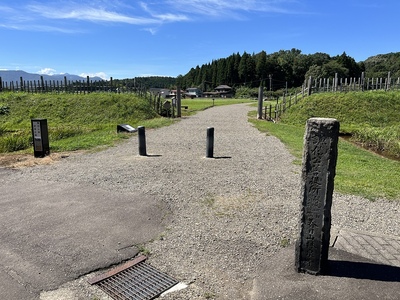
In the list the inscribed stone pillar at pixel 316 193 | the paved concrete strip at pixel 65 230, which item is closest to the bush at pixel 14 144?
the paved concrete strip at pixel 65 230

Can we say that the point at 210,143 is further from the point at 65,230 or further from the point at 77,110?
the point at 77,110

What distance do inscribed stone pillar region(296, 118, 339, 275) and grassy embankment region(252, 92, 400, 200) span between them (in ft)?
10.5

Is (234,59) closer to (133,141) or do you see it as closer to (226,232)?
(133,141)

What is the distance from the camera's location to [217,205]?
5.49 meters

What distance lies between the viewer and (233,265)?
142 inches

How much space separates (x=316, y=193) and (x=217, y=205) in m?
2.42

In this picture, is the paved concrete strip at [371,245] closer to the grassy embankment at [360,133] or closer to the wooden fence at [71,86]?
the grassy embankment at [360,133]

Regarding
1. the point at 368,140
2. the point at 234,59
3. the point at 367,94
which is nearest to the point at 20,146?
the point at 368,140

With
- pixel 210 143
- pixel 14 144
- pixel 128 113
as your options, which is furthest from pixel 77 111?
pixel 210 143

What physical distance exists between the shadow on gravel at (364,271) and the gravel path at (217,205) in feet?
2.31

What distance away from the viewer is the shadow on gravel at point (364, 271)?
3.29 m

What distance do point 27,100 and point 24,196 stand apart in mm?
21989

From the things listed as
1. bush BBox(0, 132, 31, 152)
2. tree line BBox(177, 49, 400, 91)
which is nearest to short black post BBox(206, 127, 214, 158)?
bush BBox(0, 132, 31, 152)

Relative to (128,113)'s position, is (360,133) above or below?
below
